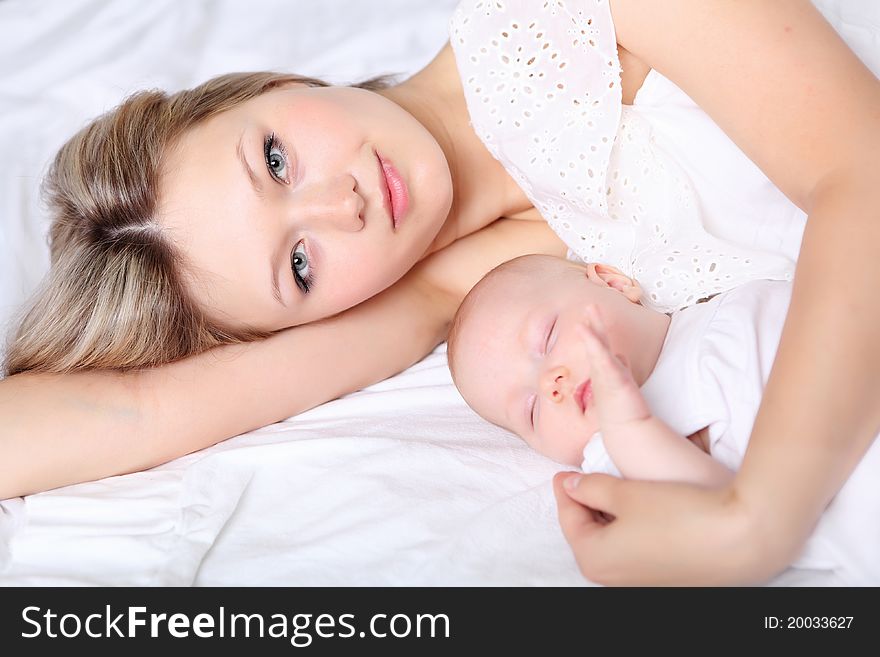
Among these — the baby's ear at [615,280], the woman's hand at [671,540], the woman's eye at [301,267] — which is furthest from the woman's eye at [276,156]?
the woman's hand at [671,540]

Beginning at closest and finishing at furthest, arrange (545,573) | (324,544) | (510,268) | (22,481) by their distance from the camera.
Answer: (545,573) < (324,544) < (22,481) < (510,268)

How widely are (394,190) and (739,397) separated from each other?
0.68m

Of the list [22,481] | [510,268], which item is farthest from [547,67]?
[22,481]

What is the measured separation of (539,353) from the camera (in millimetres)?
1503

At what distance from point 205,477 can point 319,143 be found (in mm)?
582

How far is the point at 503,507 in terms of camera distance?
1.40m

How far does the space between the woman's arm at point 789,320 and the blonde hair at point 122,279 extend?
2.56ft

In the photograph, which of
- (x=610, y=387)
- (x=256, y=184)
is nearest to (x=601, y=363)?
(x=610, y=387)

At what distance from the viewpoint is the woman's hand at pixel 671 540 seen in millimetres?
1101

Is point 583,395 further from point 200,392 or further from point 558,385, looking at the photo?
point 200,392

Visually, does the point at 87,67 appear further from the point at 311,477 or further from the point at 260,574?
the point at 260,574

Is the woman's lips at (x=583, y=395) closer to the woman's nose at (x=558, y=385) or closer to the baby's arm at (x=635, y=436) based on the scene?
the woman's nose at (x=558, y=385)

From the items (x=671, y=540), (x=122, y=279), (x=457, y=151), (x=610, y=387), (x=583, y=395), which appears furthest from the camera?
(x=457, y=151)

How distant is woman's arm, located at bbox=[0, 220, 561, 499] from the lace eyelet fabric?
0.26m
